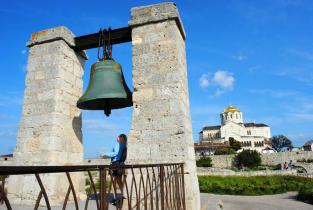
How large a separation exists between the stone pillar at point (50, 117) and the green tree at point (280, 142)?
3025 inches

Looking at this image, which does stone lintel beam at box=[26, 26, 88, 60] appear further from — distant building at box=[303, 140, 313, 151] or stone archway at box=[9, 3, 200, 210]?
distant building at box=[303, 140, 313, 151]

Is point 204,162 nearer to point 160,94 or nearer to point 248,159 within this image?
point 248,159

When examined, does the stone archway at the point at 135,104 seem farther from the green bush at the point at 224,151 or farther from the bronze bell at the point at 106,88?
the green bush at the point at 224,151

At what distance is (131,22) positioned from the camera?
472 centimetres

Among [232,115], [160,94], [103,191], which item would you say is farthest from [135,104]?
[232,115]

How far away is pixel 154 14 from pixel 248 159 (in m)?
41.9

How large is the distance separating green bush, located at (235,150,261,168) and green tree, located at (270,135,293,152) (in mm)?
33112

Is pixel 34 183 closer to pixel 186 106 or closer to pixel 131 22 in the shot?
pixel 186 106

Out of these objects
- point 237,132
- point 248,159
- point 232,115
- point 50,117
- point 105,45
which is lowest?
point 248,159

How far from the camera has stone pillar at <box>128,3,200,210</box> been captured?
13.3 feet

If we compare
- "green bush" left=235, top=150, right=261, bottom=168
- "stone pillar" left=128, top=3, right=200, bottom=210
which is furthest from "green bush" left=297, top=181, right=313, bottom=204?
"green bush" left=235, top=150, right=261, bottom=168

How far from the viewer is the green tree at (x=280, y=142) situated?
2895 inches

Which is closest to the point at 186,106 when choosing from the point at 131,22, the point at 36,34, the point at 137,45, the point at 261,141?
the point at 137,45

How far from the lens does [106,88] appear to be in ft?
13.7
